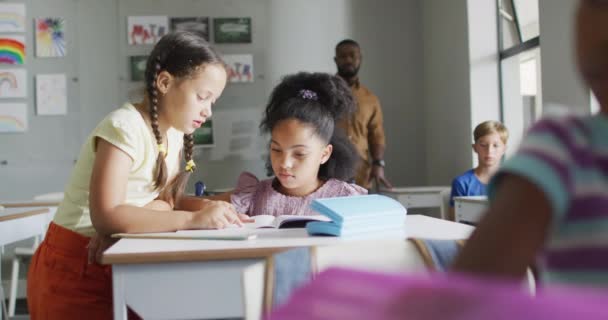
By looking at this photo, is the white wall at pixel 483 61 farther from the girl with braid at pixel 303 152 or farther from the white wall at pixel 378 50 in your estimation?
the girl with braid at pixel 303 152

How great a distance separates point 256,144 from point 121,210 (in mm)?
3526

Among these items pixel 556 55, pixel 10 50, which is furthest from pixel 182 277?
pixel 10 50

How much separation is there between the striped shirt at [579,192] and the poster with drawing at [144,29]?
4.87 meters

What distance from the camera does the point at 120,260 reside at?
1254mm

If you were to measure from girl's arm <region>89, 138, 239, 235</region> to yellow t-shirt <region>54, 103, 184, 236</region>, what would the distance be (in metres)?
0.03

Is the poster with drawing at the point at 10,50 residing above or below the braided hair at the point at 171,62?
above

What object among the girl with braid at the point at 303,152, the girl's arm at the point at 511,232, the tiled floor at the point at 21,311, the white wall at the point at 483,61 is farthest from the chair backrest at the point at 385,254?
the white wall at the point at 483,61

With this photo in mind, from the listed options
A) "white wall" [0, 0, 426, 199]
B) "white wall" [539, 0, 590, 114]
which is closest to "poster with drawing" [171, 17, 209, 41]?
"white wall" [0, 0, 426, 199]

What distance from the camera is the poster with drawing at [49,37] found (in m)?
4.90

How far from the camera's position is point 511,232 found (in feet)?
0.91

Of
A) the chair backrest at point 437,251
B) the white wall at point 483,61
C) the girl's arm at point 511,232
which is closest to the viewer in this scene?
the girl's arm at point 511,232

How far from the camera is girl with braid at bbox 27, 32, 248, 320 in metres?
1.51

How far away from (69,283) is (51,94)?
12.2 ft

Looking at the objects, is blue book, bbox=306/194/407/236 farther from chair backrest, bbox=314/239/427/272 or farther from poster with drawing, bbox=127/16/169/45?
poster with drawing, bbox=127/16/169/45
